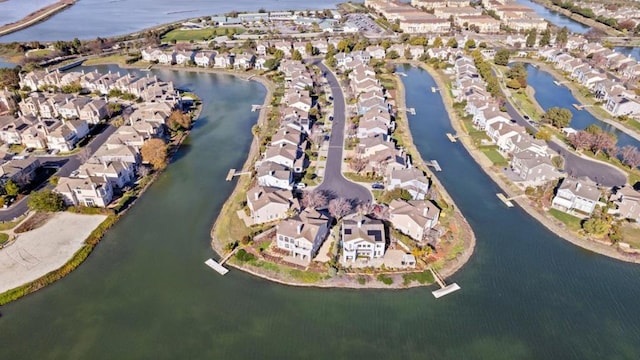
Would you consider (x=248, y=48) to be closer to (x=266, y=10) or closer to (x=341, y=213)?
(x=266, y=10)

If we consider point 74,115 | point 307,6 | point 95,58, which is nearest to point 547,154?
point 74,115

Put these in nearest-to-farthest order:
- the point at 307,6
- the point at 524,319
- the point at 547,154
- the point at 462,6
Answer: the point at 524,319 → the point at 547,154 → the point at 462,6 → the point at 307,6

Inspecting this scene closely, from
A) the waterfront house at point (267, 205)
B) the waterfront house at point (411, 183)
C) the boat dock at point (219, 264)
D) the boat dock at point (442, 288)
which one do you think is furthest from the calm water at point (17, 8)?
the boat dock at point (442, 288)

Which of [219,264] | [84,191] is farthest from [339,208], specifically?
[84,191]

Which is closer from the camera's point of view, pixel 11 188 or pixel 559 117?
pixel 11 188

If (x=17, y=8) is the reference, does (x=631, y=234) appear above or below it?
A: below

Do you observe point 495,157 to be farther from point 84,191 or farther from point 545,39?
point 545,39
